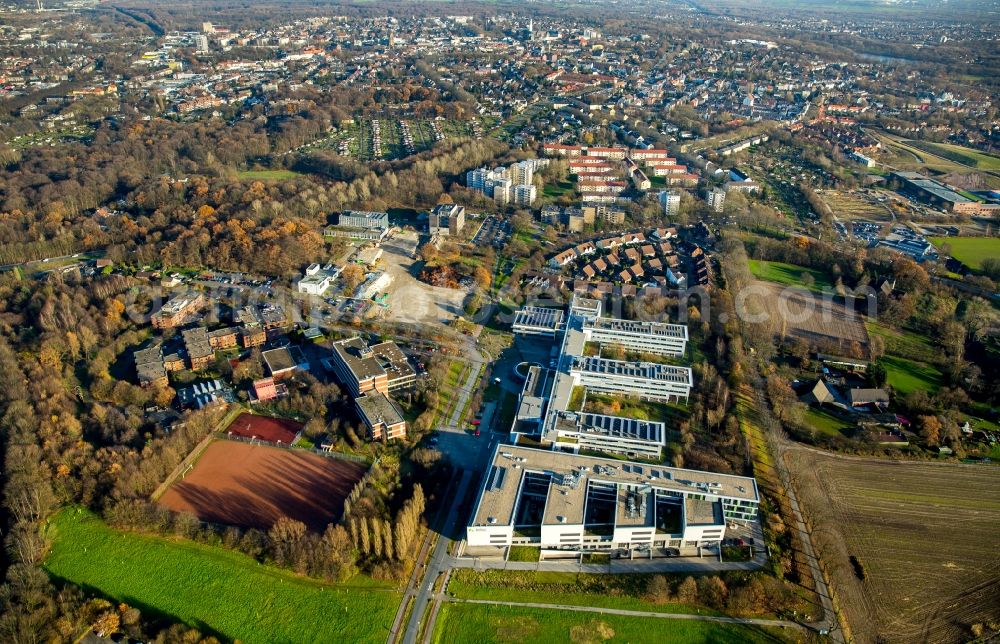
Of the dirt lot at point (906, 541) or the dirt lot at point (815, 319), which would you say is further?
the dirt lot at point (815, 319)

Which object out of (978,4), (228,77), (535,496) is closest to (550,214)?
(535,496)

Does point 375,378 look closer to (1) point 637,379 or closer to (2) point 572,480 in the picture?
(2) point 572,480

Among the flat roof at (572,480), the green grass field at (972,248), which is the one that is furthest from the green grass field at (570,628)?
the green grass field at (972,248)

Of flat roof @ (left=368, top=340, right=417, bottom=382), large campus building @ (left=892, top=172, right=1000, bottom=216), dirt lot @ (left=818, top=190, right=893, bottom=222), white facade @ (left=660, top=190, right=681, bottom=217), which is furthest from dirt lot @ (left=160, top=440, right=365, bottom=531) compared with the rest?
large campus building @ (left=892, top=172, right=1000, bottom=216)

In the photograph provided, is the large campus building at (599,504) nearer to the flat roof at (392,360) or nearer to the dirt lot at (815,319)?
the flat roof at (392,360)

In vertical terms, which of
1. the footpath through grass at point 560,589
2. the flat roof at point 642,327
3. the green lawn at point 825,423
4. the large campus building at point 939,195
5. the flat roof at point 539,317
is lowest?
the footpath through grass at point 560,589

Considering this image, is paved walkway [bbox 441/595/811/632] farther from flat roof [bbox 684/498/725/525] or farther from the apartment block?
the apartment block

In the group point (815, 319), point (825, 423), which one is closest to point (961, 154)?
point (815, 319)

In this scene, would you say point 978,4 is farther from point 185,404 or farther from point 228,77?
point 185,404
